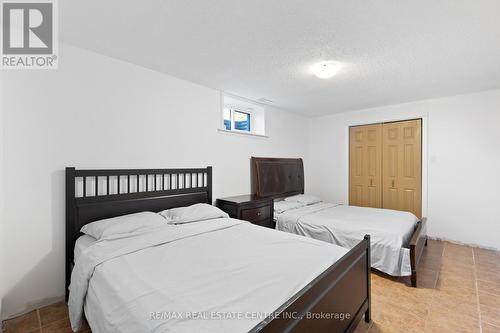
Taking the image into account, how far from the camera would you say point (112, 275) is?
4.74ft

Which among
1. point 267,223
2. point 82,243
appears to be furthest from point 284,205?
point 82,243

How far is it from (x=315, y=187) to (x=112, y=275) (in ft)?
15.3

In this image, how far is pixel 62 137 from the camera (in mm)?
2199

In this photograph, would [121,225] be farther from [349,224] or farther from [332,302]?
[349,224]

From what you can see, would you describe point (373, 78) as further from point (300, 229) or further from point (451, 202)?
point (451, 202)

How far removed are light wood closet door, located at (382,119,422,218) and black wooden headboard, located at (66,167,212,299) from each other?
340 centimetres

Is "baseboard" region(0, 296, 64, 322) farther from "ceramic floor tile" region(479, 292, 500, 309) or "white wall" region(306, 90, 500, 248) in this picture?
"white wall" region(306, 90, 500, 248)

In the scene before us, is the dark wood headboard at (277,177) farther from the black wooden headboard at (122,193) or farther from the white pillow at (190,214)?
the white pillow at (190,214)

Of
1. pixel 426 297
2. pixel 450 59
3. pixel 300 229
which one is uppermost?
pixel 450 59

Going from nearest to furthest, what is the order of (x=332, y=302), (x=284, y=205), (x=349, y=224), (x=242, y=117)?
1. (x=332, y=302)
2. (x=349, y=224)
3. (x=284, y=205)
4. (x=242, y=117)

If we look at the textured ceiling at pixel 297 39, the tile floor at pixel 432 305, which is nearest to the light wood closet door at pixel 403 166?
the textured ceiling at pixel 297 39

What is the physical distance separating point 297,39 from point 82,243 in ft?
8.52

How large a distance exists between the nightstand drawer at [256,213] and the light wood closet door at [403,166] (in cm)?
249

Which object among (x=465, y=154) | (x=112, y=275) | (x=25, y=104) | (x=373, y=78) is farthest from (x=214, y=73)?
(x=465, y=154)
